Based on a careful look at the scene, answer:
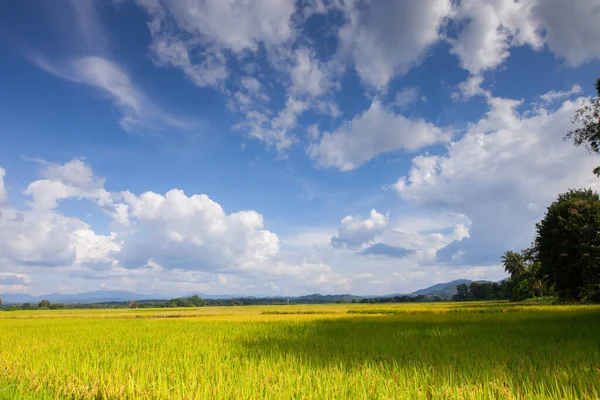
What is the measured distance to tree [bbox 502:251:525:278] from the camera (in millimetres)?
84062

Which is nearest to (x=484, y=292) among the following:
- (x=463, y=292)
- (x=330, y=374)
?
(x=463, y=292)

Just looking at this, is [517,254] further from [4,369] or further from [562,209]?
[4,369]

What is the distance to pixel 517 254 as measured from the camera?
8619 centimetres

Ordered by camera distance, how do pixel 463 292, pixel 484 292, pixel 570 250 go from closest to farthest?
pixel 570 250 → pixel 484 292 → pixel 463 292

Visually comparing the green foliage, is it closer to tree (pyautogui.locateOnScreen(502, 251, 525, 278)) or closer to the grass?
tree (pyautogui.locateOnScreen(502, 251, 525, 278))

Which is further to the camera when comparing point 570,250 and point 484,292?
point 484,292

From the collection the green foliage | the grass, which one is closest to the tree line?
the grass

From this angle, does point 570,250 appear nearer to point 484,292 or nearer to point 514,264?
point 514,264

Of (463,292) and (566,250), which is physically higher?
(566,250)

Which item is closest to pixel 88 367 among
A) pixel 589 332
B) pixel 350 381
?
pixel 350 381

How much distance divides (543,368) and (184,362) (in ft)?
23.8

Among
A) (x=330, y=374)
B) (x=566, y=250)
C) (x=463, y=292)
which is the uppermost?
(x=566, y=250)

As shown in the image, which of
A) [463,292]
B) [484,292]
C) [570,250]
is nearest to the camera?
[570,250]

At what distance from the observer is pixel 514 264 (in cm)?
8525
